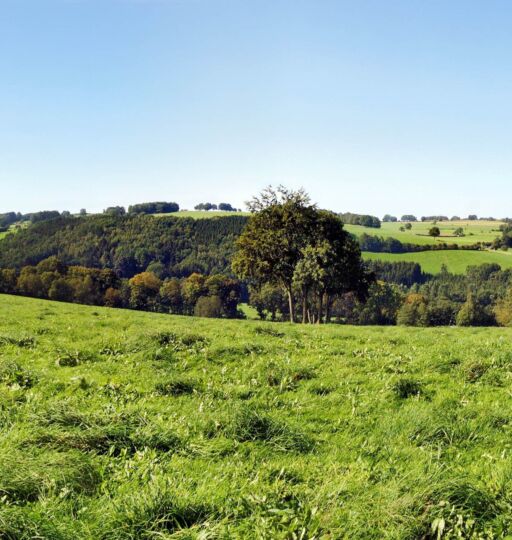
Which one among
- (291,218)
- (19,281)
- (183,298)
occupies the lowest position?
(183,298)

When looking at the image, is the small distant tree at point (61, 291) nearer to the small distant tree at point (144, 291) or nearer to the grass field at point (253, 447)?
the small distant tree at point (144, 291)

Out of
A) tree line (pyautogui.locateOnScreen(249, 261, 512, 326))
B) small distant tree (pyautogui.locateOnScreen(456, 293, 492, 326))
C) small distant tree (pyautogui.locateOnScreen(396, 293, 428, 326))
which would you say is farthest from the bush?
small distant tree (pyautogui.locateOnScreen(456, 293, 492, 326))

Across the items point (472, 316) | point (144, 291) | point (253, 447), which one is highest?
point (253, 447)

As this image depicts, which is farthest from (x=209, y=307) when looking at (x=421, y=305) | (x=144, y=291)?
(x=421, y=305)

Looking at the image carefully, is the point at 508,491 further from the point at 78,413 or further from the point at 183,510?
the point at 78,413

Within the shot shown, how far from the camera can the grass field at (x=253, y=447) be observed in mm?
4113

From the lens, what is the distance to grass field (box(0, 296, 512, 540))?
Answer: 4.11 metres

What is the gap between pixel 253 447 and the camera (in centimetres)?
598

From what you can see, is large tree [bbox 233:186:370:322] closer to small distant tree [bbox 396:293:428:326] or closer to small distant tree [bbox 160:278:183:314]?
small distant tree [bbox 396:293:428:326]

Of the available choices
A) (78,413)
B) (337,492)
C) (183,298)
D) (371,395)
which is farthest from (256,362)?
(183,298)

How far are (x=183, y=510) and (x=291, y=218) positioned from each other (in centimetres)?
4409

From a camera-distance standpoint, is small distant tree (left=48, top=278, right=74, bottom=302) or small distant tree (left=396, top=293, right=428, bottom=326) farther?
small distant tree (left=396, top=293, right=428, bottom=326)

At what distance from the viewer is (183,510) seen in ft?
13.6

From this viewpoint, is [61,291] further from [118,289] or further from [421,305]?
[421,305]
